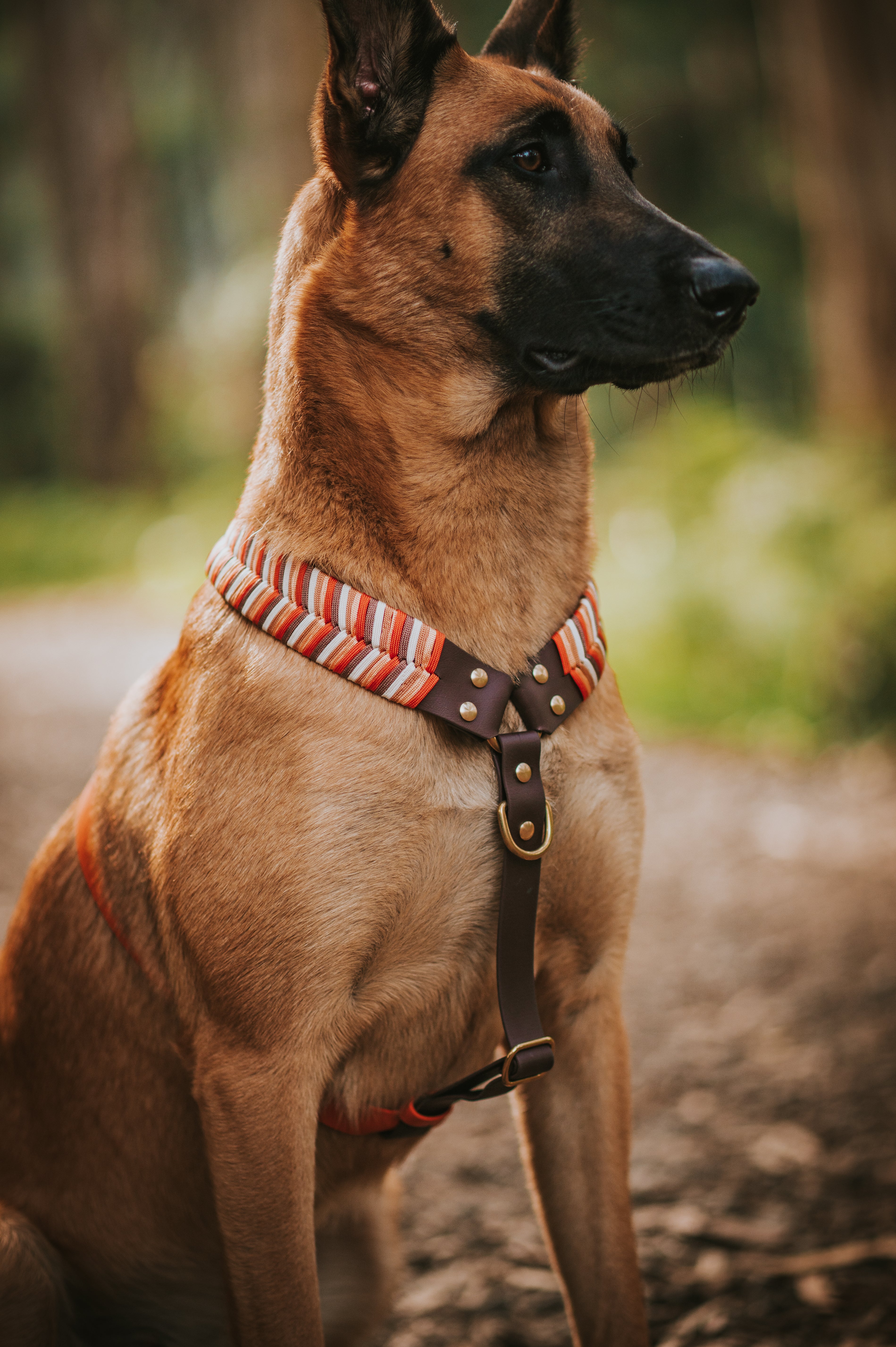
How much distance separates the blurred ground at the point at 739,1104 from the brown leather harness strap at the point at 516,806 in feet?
3.28

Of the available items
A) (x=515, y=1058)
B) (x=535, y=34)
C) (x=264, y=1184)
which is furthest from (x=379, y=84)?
(x=264, y=1184)

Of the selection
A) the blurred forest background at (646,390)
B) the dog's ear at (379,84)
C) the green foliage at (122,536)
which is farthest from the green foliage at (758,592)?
the green foliage at (122,536)

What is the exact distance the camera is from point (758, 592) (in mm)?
6059

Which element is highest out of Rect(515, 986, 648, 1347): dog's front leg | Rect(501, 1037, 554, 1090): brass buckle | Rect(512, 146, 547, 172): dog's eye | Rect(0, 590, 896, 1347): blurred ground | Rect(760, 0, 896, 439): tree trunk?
Rect(760, 0, 896, 439): tree trunk

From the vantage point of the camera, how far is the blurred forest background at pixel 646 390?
6070 millimetres

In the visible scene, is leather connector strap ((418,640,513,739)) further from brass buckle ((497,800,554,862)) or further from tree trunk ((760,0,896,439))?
tree trunk ((760,0,896,439))

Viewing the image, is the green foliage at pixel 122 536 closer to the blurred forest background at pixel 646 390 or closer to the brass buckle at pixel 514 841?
the blurred forest background at pixel 646 390

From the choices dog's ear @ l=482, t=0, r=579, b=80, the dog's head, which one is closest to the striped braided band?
the dog's head

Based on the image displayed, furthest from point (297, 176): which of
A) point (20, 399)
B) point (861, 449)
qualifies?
point (20, 399)

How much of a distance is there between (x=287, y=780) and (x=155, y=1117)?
0.70 m

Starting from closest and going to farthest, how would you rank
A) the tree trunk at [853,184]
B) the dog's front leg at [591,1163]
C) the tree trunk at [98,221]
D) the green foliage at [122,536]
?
the dog's front leg at [591,1163]
the tree trunk at [853,184]
the green foliage at [122,536]
the tree trunk at [98,221]

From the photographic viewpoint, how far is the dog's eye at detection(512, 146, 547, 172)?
5.74ft

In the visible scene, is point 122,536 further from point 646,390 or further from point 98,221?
point 646,390

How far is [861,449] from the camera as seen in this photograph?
664 cm
